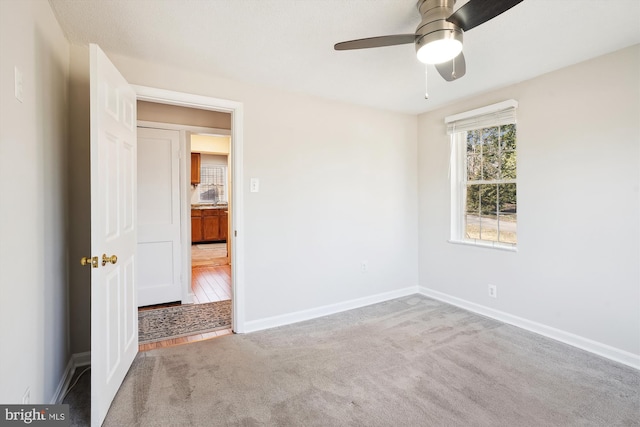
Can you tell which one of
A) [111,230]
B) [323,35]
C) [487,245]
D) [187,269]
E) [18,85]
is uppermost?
[323,35]

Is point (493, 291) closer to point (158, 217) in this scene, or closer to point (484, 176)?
point (484, 176)

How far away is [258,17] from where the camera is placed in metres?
1.86

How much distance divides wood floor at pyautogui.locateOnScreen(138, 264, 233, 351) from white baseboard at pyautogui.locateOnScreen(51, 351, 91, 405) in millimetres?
368

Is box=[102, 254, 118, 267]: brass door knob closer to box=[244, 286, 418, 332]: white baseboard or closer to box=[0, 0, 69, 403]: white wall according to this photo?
box=[0, 0, 69, 403]: white wall

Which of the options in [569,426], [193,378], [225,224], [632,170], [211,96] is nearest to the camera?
[569,426]

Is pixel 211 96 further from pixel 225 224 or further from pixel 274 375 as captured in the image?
pixel 225 224

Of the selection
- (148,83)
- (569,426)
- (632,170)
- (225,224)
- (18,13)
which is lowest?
(569,426)

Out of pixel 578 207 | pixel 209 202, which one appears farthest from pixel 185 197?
pixel 209 202

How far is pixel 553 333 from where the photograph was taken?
2752 millimetres

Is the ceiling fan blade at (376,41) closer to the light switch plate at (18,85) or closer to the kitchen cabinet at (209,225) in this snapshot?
the light switch plate at (18,85)

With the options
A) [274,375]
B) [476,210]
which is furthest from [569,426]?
[476,210]

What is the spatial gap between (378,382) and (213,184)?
7.87 m

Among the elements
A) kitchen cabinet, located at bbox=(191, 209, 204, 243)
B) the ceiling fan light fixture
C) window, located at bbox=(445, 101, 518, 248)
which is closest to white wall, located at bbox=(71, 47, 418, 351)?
window, located at bbox=(445, 101, 518, 248)

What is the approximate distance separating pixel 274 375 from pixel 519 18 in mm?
2741
